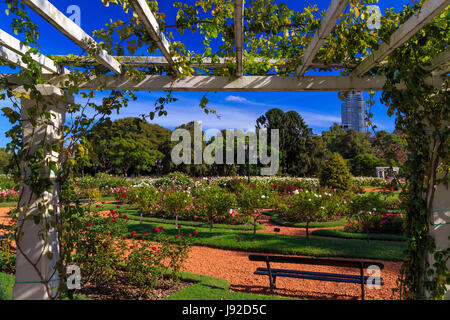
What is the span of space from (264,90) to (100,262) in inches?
108

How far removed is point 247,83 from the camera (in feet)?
9.48

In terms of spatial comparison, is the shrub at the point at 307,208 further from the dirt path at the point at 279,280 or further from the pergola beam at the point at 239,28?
the pergola beam at the point at 239,28

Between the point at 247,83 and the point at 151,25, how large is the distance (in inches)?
42.9

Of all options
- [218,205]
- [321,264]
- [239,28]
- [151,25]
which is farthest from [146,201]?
[239,28]

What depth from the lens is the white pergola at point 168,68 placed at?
6.23 ft

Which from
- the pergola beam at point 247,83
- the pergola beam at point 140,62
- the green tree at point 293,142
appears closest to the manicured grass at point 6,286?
the pergola beam at point 247,83

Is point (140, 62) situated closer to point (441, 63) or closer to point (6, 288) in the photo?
point (441, 63)

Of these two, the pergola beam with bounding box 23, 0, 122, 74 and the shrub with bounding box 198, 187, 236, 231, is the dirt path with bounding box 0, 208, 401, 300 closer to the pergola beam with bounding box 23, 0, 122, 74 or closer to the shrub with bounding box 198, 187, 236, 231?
the shrub with bounding box 198, 187, 236, 231

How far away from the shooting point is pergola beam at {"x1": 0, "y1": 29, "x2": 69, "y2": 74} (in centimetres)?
216

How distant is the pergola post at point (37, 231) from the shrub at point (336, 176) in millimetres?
11657

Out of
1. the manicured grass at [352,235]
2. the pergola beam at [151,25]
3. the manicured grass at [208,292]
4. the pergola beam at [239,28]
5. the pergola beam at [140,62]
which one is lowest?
the manicured grass at [208,292]

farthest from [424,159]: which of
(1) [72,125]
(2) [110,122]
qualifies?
(1) [72,125]

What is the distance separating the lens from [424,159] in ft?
7.41

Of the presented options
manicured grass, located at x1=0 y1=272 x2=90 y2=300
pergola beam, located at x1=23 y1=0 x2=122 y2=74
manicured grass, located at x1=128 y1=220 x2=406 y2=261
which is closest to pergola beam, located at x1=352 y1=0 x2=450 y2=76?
pergola beam, located at x1=23 y1=0 x2=122 y2=74
